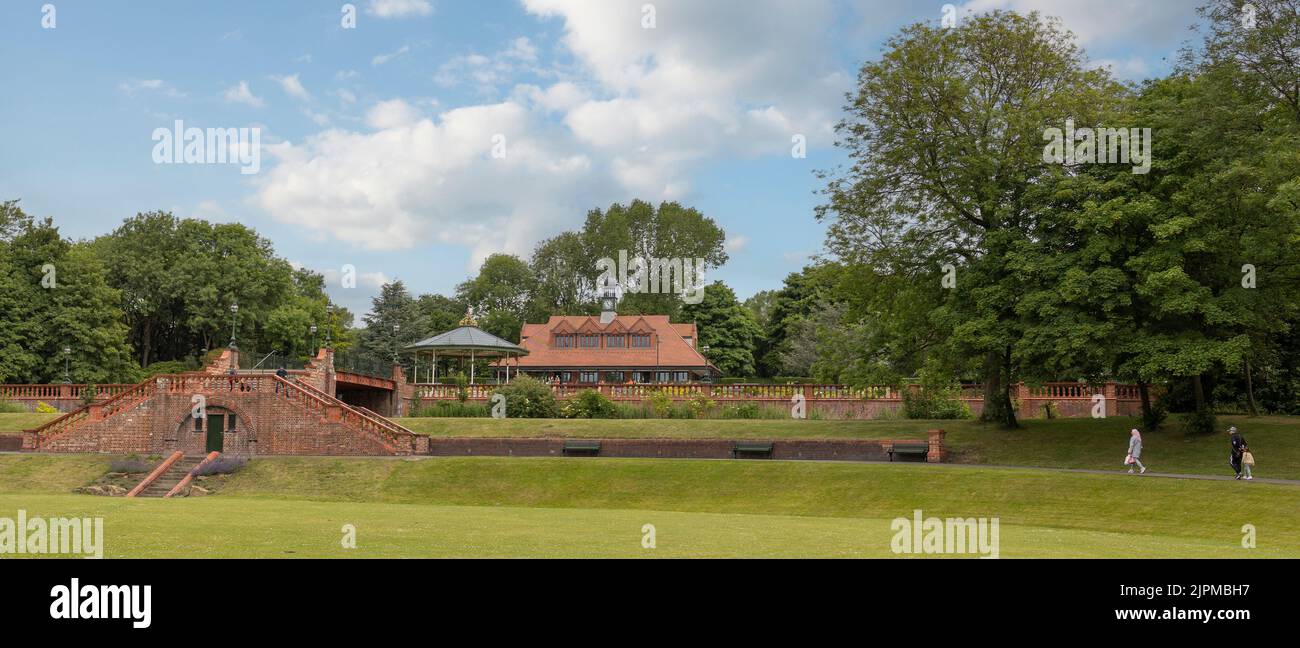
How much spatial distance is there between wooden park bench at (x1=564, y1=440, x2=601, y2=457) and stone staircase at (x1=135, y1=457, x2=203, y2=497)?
44.8 ft

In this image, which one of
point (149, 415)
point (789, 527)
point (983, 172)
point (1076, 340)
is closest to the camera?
point (789, 527)

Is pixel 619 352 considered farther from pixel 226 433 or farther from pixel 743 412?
pixel 226 433

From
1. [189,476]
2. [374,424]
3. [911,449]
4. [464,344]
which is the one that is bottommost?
[189,476]

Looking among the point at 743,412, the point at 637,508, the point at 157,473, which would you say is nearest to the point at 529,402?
the point at 743,412

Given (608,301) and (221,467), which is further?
(608,301)

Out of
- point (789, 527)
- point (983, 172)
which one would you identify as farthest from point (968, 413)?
point (789, 527)

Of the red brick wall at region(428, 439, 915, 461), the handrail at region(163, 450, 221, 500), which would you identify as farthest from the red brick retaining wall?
the handrail at region(163, 450, 221, 500)

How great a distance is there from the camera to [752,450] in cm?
3659

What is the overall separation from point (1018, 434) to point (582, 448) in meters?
16.8

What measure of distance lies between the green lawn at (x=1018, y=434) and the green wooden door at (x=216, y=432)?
7.77 m

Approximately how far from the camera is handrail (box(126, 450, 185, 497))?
32594mm

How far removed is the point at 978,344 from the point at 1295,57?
1313 centimetres
